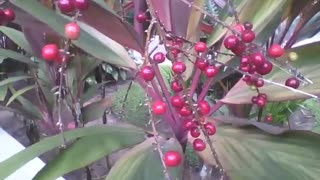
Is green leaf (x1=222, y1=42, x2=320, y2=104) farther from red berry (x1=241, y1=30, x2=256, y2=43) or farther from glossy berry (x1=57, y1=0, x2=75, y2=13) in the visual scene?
glossy berry (x1=57, y1=0, x2=75, y2=13)

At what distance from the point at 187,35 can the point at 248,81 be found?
0.18 metres

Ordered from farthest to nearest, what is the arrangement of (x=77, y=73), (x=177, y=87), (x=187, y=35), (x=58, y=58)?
(x=77, y=73) < (x=187, y=35) < (x=177, y=87) < (x=58, y=58)

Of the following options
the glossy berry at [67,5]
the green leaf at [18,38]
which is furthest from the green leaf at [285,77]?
the green leaf at [18,38]

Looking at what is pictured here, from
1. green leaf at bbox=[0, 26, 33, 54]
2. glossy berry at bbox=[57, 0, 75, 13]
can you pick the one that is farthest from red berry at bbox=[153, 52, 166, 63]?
green leaf at bbox=[0, 26, 33, 54]

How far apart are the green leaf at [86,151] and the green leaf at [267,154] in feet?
0.33

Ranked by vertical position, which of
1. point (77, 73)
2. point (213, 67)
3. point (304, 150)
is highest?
point (77, 73)

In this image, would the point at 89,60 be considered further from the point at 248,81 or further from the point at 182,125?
the point at 248,81

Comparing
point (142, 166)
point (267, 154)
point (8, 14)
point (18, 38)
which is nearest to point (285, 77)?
point (267, 154)

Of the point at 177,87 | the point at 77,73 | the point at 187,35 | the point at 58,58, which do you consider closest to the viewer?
the point at 58,58

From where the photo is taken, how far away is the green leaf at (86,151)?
0.54m

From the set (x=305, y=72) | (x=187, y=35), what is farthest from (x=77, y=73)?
(x=305, y=72)

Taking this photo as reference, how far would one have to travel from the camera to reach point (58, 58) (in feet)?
1.51

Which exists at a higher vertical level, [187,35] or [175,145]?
[187,35]

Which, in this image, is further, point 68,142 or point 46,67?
point 46,67
